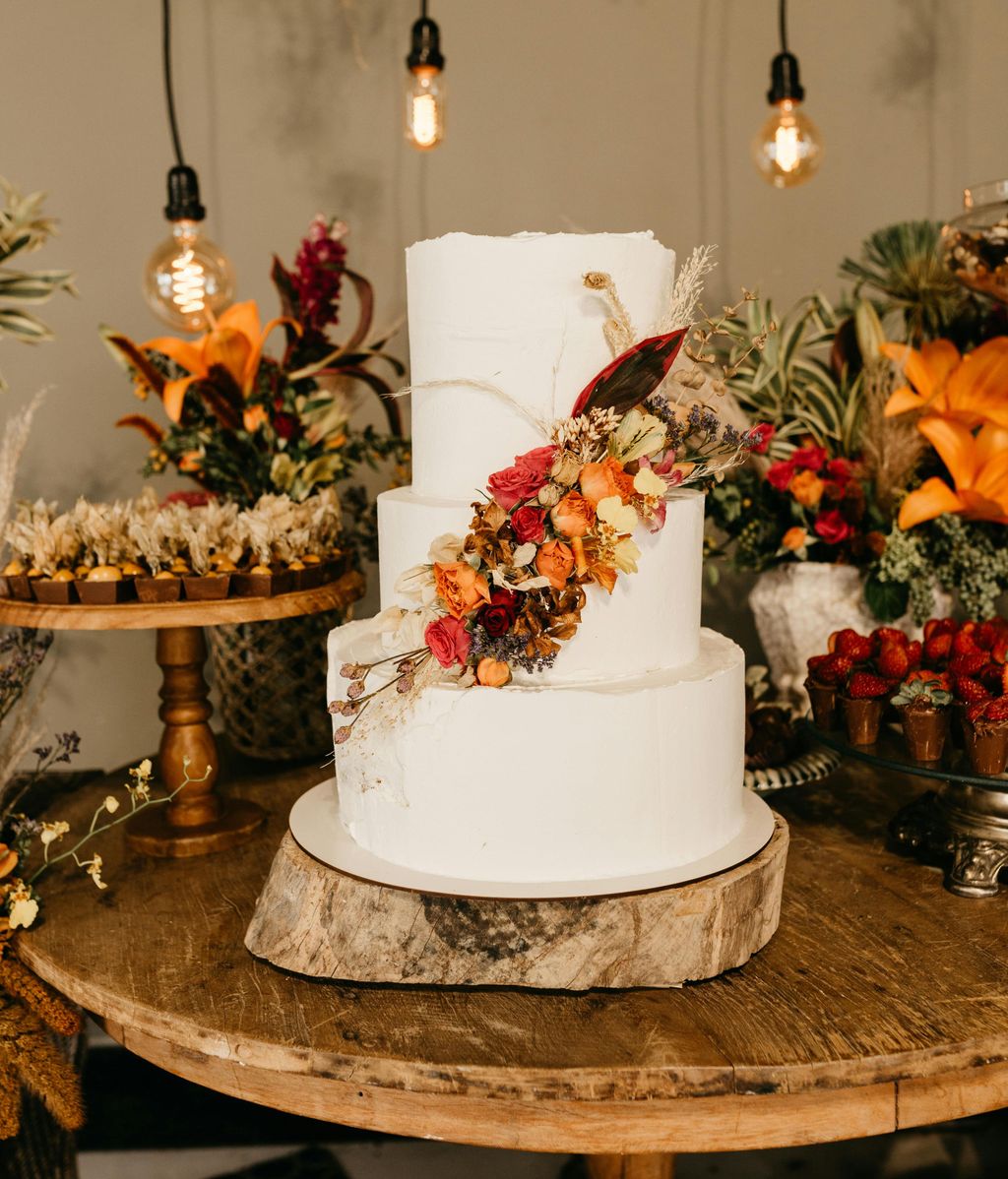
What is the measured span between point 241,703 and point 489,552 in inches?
39.6

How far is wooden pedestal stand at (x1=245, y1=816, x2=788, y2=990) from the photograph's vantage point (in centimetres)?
113

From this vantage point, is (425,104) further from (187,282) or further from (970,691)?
(970,691)

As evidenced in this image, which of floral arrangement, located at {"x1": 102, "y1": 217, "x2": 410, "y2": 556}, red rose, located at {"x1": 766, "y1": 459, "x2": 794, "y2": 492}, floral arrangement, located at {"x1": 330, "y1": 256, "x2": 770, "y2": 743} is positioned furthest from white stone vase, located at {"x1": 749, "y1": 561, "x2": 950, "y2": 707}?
floral arrangement, located at {"x1": 330, "y1": 256, "x2": 770, "y2": 743}

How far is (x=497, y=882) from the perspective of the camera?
3.83 feet

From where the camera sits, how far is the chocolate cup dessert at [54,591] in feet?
4.70

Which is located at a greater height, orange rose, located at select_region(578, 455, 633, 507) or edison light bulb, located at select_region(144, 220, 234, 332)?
edison light bulb, located at select_region(144, 220, 234, 332)

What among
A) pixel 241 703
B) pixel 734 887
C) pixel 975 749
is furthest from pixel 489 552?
pixel 241 703

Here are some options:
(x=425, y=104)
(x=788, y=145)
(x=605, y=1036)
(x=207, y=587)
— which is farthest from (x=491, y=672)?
(x=788, y=145)

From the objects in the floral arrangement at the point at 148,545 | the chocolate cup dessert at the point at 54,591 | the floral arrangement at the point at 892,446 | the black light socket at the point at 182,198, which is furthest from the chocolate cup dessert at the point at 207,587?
the floral arrangement at the point at 892,446

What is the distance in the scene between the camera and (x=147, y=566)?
4.98ft

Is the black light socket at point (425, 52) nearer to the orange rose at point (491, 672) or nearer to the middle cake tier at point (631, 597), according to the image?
the middle cake tier at point (631, 597)

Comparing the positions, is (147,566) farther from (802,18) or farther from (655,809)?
(802,18)

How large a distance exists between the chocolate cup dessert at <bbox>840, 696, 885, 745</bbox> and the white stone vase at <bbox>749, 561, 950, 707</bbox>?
0.43 metres

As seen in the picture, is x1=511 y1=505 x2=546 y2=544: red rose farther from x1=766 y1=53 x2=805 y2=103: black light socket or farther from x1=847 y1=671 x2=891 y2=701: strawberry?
x1=766 y1=53 x2=805 y2=103: black light socket
